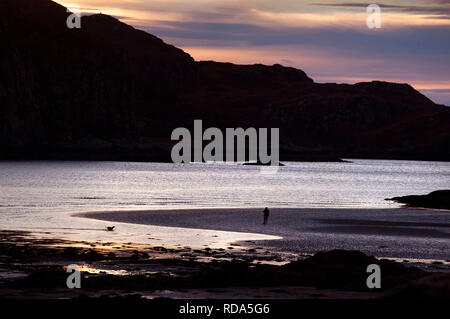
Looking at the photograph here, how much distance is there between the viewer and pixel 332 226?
5450 centimetres

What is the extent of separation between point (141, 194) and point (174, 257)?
52764 mm

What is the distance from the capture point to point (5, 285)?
87.8ft

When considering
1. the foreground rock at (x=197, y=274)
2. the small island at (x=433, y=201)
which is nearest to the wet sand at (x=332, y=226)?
the small island at (x=433, y=201)

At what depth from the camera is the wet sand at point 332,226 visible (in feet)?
138

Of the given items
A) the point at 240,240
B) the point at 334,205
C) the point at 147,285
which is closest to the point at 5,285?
the point at 147,285

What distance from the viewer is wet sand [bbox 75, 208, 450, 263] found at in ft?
138

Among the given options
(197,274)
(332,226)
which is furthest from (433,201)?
(197,274)

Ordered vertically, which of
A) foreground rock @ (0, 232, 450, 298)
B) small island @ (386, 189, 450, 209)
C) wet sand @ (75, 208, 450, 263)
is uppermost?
foreground rock @ (0, 232, 450, 298)

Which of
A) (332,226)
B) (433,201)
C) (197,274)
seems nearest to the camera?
(197,274)

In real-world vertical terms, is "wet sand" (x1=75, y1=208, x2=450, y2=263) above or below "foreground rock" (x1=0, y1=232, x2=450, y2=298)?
below

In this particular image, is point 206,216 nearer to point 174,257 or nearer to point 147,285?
point 174,257

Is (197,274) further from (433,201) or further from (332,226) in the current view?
(433,201)

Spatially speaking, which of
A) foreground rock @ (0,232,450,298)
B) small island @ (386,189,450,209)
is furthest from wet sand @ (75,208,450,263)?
foreground rock @ (0,232,450,298)

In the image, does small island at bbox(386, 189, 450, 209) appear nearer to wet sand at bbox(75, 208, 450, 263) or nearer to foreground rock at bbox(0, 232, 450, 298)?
wet sand at bbox(75, 208, 450, 263)
